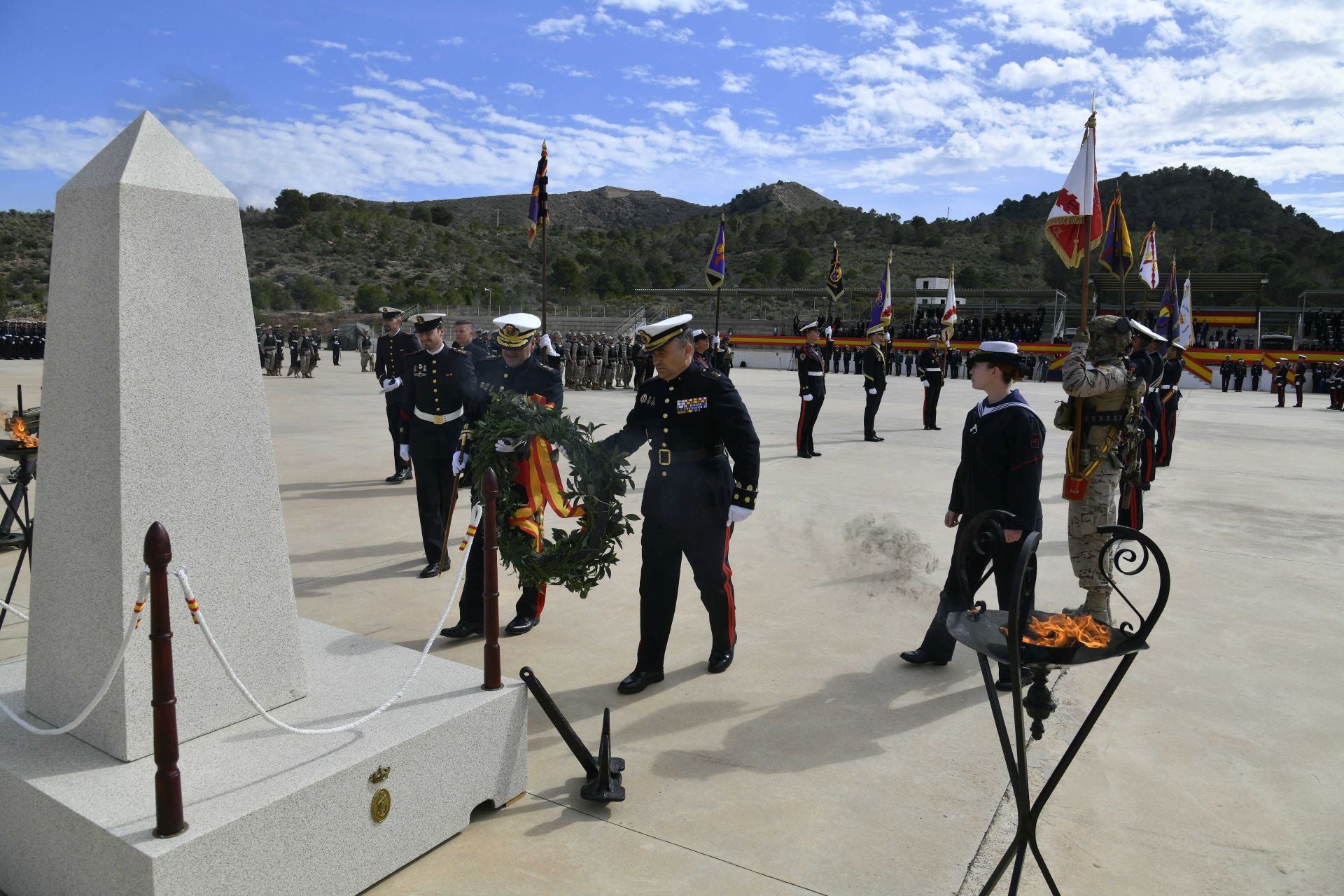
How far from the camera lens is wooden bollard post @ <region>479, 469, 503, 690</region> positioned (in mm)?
3105

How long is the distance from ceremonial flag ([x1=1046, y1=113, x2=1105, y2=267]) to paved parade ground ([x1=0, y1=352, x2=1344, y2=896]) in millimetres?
2697

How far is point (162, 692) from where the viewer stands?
2.21m

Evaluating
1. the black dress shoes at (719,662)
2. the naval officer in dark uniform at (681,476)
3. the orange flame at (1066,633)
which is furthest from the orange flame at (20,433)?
the orange flame at (1066,633)

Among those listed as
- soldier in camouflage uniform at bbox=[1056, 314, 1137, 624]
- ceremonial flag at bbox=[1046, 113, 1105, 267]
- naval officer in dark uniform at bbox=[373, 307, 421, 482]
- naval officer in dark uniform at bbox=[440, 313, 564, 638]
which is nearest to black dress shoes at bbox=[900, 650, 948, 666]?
soldier in camouflage uniform at bbox=[1056, 314, 1137, 624]

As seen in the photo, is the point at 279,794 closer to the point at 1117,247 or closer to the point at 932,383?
the point at 1117,247

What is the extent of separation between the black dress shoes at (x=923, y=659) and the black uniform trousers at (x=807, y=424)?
7.47 metres

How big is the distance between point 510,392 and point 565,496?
2.27 feet

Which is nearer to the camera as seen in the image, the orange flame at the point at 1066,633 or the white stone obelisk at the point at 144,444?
the orange flame at the point at 1066,633

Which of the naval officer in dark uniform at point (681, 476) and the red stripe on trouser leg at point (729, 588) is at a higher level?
the naval officer in dark uniform at point (681, 476)

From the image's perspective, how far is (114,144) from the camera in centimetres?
286

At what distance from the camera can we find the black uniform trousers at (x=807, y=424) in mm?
12211

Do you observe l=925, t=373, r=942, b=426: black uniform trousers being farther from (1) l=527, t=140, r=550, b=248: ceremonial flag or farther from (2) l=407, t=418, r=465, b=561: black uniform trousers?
(2) l=407, t=418, r=465, b=561: black uniform trousers

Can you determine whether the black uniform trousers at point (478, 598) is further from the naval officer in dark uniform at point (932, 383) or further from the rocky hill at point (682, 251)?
the rocky hill at point (682, 251)

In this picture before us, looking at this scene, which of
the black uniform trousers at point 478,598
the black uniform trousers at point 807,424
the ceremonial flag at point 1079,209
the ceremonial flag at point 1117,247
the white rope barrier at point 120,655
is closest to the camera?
the white rope barrier at point 120,655
